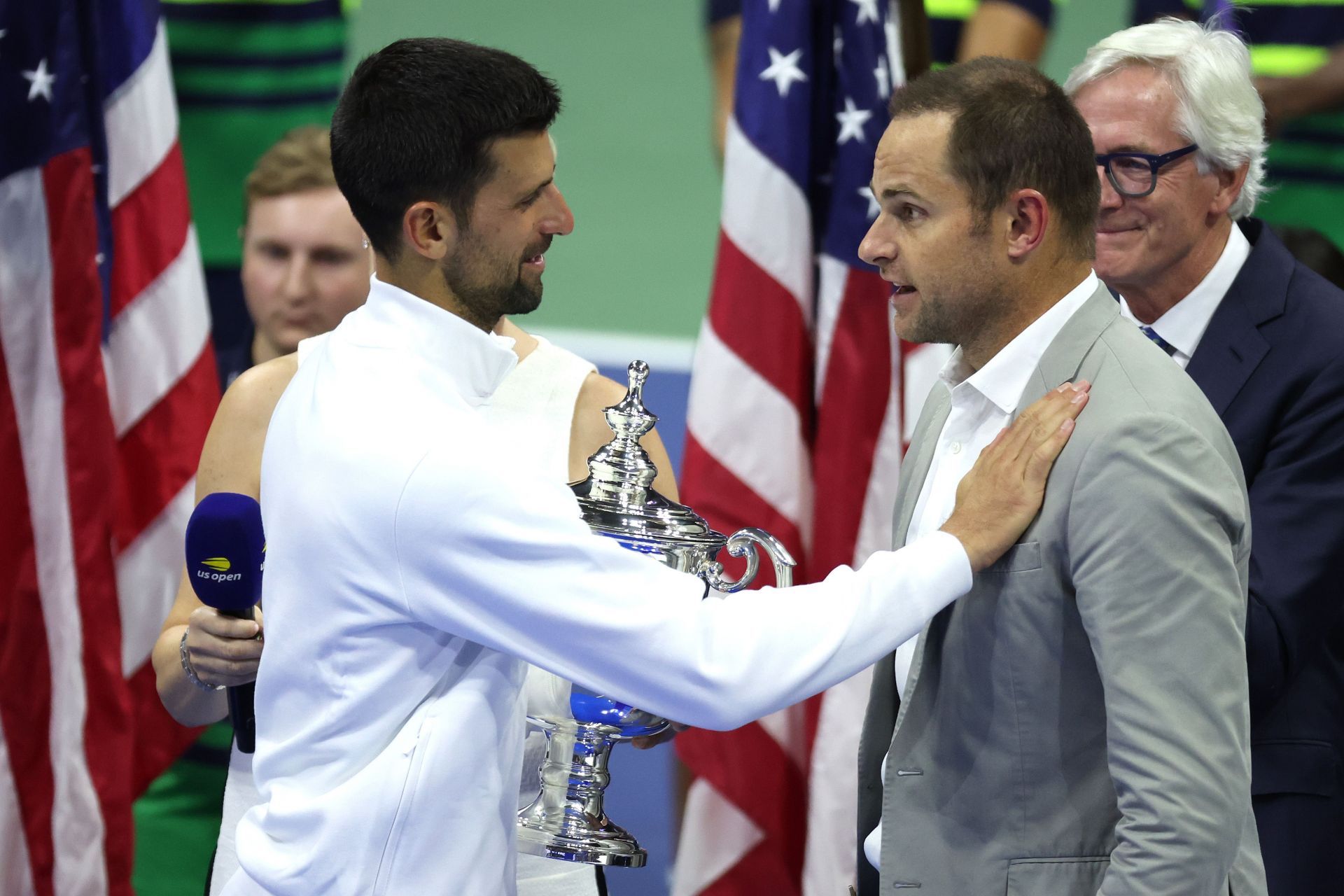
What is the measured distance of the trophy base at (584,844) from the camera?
6.31 ft

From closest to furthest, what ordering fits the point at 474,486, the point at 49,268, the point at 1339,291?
1. the point at 474,486
2. the point at 1339,291
3. the point at 49,268

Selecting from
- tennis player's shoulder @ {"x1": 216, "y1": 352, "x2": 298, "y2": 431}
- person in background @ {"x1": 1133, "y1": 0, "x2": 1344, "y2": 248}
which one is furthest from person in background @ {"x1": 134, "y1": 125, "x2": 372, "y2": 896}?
person in background @ {"x1": 1133, "y1": 0, "x2": 1344, "y2": 248}

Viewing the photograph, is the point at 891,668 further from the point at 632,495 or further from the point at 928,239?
the point at 928,239

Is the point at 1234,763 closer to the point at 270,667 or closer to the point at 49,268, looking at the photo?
the point at 270,667

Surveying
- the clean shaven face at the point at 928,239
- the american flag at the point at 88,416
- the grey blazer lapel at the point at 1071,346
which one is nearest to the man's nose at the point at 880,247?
the clean shaven face at the point at 928,239

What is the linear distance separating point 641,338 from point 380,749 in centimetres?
506

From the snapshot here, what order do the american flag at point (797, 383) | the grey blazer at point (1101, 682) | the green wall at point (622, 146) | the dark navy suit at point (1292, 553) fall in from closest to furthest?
the grey blazer at point (1101, 682) → the dark navy suit at point (1292, 553) → the american flag at point (797, 383) → the green wall at point (622, 146)

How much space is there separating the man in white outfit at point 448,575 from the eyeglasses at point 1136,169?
947 mm

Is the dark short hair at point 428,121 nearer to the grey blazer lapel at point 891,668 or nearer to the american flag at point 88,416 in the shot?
the grey blazer lapel at point 891,668

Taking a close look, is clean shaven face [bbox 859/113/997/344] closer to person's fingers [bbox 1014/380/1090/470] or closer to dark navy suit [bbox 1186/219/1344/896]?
person's fingers [bbox 1014/380/1090/470]

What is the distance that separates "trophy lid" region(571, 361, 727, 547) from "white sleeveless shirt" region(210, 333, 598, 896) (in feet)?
0.85

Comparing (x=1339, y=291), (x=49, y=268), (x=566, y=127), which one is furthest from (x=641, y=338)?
(x=1339, y=291)

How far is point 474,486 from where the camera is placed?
1635 millimetres

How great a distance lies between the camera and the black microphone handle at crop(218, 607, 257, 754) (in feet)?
6.90
